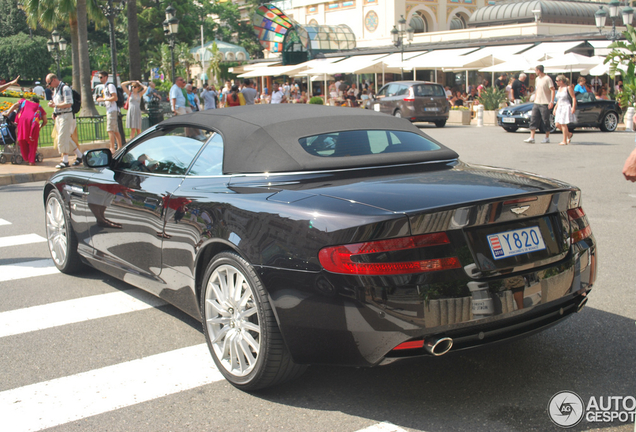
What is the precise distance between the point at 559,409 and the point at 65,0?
110 ft

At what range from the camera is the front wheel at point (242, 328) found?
3.34 metres

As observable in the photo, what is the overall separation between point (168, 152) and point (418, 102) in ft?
70.1

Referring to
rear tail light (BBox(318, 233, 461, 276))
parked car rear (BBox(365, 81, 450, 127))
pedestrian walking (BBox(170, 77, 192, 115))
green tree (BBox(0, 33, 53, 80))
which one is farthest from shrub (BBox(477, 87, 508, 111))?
green tree (BBox(0, 33, 53, 80))

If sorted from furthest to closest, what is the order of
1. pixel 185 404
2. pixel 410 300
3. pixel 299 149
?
1. pixel 299 149
2. pixel 185 404
3. pixel 410 300

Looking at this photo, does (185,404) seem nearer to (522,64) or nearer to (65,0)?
(522,64)

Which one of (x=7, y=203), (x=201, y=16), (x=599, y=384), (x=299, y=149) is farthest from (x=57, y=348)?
(x=201, y=16)

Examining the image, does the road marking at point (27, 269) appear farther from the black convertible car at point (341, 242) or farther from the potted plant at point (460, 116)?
the potted plant at point (460, 116)

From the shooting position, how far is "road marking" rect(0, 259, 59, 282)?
6207 mm

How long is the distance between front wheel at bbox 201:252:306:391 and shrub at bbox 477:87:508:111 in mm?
25711

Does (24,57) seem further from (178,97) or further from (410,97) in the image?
(178,97)

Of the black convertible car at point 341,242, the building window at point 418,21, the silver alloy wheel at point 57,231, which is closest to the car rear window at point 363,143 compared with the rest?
the black convertible car at point 341,242

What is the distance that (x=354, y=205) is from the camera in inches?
126

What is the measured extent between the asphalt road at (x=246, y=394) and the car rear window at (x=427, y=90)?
2026cm

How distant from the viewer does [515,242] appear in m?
3.24
